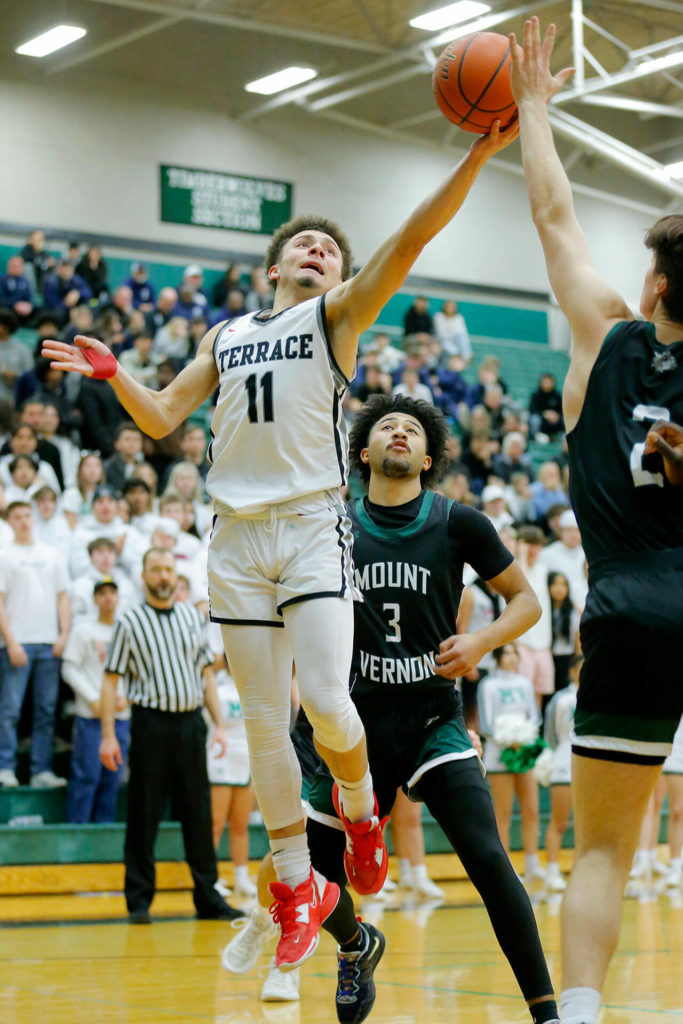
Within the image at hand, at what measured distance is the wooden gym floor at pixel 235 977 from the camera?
5512mm

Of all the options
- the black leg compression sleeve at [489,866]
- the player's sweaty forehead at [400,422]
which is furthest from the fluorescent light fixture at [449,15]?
the black leg compression sleeve at [489,866]

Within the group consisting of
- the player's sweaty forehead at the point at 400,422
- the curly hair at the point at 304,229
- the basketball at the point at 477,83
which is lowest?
the player's sweaty forehead at the point at 400,422

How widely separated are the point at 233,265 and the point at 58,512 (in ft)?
31.9

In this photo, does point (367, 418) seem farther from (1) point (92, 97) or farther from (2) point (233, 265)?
(1) point (92, 97)

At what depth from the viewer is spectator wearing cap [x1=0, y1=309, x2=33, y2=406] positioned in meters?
15.1

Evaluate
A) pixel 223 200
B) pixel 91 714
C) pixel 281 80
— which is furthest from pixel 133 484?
pixel 281 80

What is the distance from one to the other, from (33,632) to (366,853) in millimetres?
6213

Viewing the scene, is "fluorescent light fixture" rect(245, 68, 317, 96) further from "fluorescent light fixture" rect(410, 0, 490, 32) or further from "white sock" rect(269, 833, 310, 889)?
"white sock" rect(269, 833, 310, 889)

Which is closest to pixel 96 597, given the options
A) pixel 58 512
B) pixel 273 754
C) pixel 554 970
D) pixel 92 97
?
pixel 58 512

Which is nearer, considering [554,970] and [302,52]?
[554,970]

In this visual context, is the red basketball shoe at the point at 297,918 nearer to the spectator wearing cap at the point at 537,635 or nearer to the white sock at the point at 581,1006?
the white sock at the point at 581,1006

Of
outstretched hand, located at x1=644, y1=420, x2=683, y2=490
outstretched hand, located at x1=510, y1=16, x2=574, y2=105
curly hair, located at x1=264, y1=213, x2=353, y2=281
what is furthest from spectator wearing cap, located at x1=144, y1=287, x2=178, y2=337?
outstretched hand, located at x1=644, y1=420, x2=683, y2=490

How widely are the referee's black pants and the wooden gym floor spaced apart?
31cm

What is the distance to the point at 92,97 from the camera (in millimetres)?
22766
